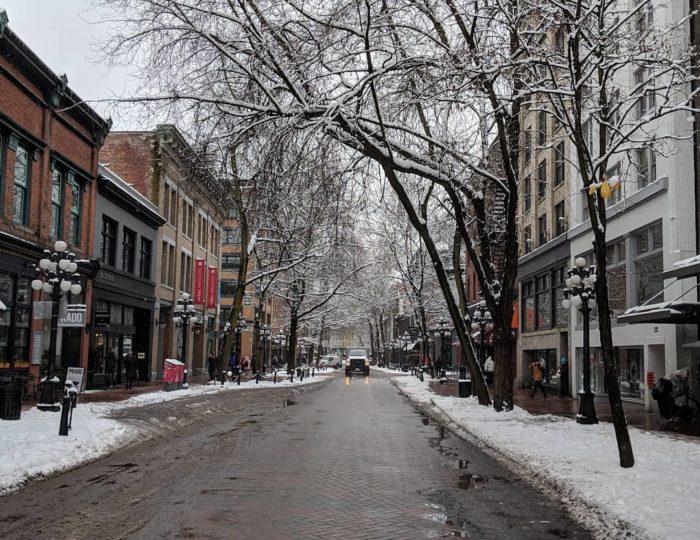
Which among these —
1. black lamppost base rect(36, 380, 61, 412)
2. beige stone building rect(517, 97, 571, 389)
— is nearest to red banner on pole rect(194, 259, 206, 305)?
beige stone building rect(517, 97, 571, 389)

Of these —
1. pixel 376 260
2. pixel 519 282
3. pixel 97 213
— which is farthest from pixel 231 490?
pixel 376 260

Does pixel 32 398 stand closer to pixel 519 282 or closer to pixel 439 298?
pixel 519 282

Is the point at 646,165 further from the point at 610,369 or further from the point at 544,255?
the point at 610,369

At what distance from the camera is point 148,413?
2078cm

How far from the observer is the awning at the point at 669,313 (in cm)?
1686

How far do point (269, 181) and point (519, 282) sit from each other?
27997 millimetres

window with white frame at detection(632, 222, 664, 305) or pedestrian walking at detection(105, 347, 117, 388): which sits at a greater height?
window with white frame at detection(632, 222, 664, 305)

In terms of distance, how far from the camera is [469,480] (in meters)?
10.6

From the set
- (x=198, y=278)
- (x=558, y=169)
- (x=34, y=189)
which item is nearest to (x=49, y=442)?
(x=34, y=189)

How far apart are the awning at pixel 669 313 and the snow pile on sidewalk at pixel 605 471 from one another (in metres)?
2.73

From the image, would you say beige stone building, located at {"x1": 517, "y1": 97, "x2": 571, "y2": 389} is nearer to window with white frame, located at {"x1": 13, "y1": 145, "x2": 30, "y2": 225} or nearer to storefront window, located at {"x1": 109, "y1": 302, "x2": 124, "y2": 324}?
window with white frame, located at {"x1": 13, "y1": 145, "x2": 30, "y2": 225}

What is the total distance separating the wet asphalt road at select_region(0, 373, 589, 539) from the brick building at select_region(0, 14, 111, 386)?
29.1 feet

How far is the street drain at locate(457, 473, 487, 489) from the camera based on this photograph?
1014cm

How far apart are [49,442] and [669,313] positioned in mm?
13325
